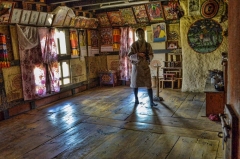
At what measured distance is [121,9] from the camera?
21.9ft

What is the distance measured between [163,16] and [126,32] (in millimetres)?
1309

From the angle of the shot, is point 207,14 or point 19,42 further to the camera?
point 207,14

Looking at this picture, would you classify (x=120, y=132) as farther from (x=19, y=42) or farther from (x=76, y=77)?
(x=76, y=77)

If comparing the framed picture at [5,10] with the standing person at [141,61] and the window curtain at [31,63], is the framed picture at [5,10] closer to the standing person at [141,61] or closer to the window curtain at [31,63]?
the window curtain at [31,63]

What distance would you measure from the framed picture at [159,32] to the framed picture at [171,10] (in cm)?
29

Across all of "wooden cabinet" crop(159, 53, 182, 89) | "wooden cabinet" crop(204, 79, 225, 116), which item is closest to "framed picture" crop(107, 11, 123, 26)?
"wooden cabinet" crop(159, 53, 182, 89)

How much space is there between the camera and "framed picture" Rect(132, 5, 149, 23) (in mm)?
6445

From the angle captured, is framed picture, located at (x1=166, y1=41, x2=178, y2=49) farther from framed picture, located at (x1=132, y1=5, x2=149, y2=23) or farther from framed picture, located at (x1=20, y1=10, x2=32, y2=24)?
framed picture, located at (x1=20, y1=10, x2=32, y2=24)

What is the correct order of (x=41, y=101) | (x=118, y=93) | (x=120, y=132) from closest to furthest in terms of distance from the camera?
(x=120, y=132) < (x=41, y=101) < (x=118, y=93)

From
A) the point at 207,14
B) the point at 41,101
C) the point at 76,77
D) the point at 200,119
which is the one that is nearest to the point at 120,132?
the point at 200,119

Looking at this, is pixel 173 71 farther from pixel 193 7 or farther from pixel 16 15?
pixel 16 15

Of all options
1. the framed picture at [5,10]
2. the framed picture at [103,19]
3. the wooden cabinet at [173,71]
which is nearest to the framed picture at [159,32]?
the wooden cabinet at [173,71]

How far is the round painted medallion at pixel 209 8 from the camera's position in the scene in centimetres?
544

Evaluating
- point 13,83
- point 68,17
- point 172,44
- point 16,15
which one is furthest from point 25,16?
point 172,44
